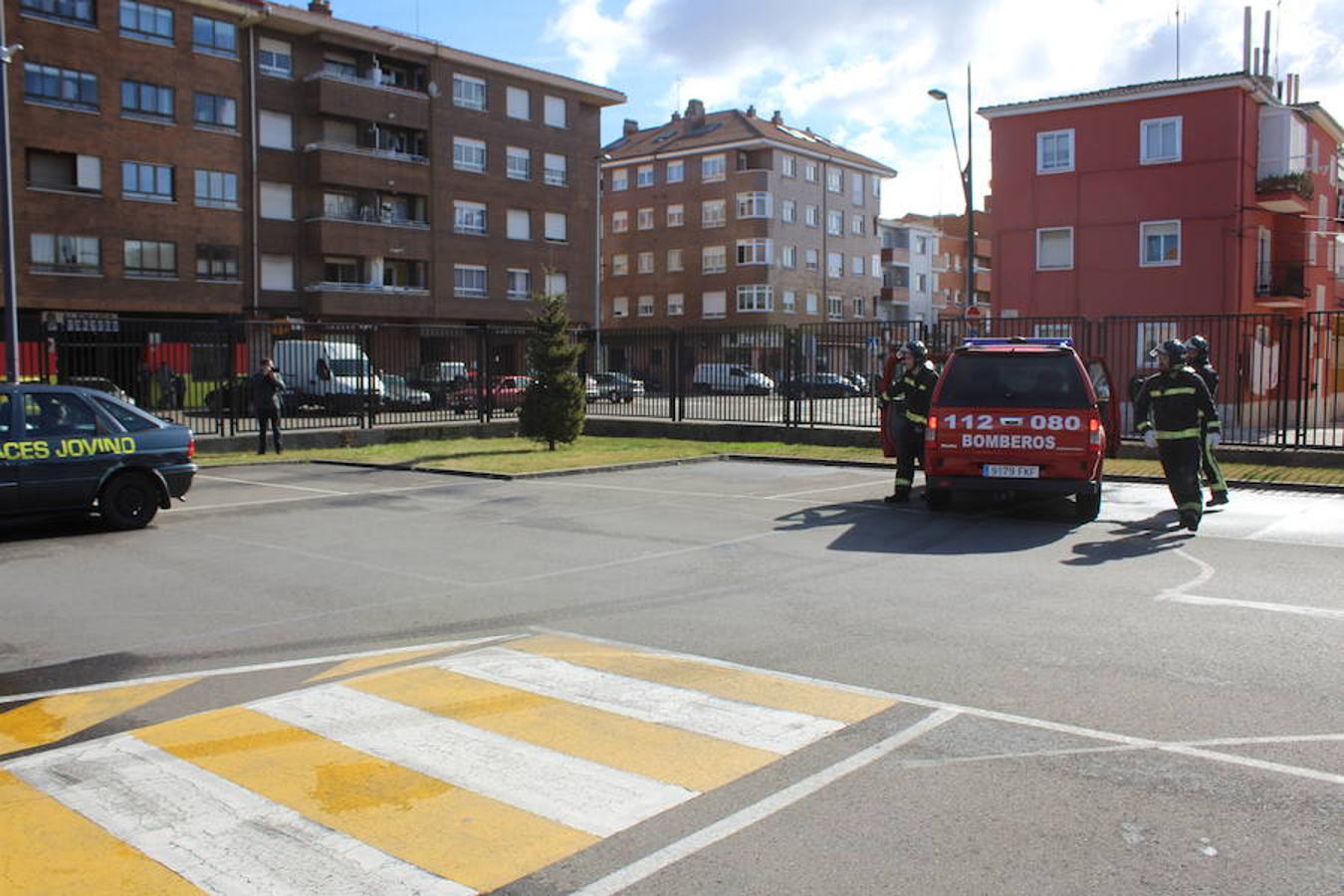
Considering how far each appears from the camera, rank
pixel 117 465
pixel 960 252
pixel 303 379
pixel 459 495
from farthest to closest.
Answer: pixel 960 252 → pixel 303 379 → pixel 459 495 → pixel 117 465

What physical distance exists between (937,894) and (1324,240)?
46030 mm

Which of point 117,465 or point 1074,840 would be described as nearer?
point 1074,840

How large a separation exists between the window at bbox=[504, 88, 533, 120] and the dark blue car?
145 ft

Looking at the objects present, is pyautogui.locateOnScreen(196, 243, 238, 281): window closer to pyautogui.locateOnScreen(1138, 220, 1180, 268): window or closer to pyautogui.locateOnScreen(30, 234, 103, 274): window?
pyautogui.locateOnScreen(30, 234, 103, 274): window

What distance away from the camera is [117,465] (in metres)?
12.2

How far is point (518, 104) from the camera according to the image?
5456 centimetres

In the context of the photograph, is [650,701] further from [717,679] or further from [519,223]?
[519,223]

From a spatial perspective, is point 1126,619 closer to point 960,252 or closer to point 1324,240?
point 1324,240

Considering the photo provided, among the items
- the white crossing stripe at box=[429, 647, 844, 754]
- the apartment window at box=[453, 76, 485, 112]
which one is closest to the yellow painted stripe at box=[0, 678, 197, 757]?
the white crossing stripe at box=[429, 647, 844, 754]

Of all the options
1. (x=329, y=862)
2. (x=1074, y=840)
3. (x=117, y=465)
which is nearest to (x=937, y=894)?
(x=1074, y=840)

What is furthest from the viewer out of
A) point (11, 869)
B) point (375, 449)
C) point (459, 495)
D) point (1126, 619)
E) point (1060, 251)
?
point (1060, 251)

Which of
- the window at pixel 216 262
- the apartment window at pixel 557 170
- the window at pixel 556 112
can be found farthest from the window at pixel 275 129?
the window at pixel 556 112

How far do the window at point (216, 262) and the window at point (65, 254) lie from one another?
11.8 ft

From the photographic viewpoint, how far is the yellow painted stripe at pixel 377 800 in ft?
13.2
